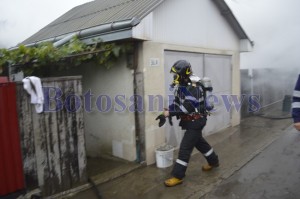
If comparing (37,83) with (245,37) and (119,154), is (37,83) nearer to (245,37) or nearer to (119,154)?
(119,154)

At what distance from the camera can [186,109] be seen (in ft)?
15.5

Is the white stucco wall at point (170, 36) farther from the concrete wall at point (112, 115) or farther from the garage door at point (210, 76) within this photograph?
the concrete wall at point (112, 115)

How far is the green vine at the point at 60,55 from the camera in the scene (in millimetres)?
5004

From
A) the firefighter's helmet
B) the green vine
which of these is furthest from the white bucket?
the green vine

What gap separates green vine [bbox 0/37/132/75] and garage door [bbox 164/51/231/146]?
139cm

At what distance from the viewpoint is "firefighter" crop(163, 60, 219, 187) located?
4773 mm

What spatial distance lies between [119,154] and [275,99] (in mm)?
10986

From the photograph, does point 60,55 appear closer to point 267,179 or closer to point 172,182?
point 172,182

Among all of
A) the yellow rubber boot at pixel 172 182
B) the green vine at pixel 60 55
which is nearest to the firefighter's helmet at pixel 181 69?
the green vine at pixel 60 55

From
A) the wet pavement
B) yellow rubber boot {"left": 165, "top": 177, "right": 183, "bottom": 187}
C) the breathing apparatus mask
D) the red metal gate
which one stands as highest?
the breathing apparatus mask

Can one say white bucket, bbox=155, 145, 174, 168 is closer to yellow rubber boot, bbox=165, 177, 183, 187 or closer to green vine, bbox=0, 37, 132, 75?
yellow rubber boot, bbox=165, 177, 183, 187

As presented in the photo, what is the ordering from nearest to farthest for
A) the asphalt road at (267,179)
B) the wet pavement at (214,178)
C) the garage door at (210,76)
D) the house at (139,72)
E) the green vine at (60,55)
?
1. the asphalt road at (267,179)
2. the wet pavement at (214,178)
3. the green vine at (60,55)
4. the house at (139,72)
5. the garage door at (210,76)

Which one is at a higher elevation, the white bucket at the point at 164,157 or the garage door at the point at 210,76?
the garage door at the point at 210,76

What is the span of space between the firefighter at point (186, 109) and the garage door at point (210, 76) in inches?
52.3
